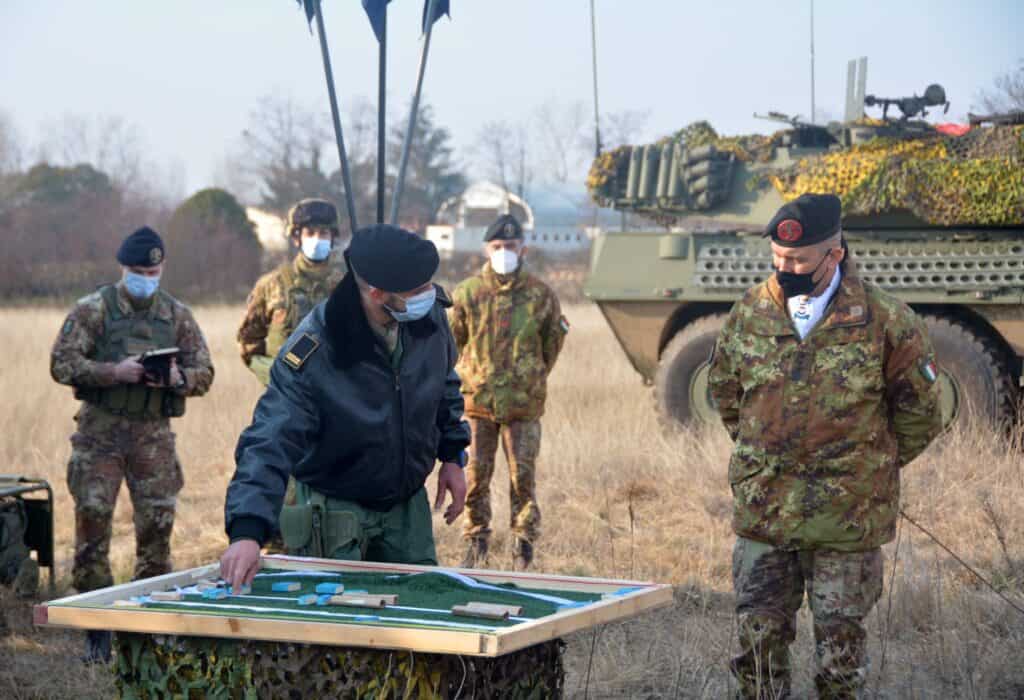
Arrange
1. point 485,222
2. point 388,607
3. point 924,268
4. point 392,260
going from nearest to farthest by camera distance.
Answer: point 388,607 < point 392,260 < point 924,268 < point 485,222

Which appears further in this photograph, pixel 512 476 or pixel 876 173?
pixel 876 173

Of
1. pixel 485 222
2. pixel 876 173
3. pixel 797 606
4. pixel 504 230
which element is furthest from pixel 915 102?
pixel 485 222

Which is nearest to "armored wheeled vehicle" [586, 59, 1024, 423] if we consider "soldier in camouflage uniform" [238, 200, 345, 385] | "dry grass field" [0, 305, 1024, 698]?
"dry grass field" [0, 305, 1024, 698]

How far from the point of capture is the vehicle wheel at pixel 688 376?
10.9 meters

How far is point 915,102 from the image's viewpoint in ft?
35.5

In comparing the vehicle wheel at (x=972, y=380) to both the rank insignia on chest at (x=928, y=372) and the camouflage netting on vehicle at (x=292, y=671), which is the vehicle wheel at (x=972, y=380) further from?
the camouflage netting on vehicle at (x=292, y=671)

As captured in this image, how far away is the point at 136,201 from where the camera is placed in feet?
167

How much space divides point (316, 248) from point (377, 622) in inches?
181

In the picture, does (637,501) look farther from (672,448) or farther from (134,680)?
(134,680)

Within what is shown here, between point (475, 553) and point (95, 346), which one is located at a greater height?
point (95, 346)

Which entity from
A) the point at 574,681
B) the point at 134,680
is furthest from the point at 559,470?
the point at 134,680

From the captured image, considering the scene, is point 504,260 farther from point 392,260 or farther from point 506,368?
point 392,260

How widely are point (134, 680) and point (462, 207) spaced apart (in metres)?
55.6

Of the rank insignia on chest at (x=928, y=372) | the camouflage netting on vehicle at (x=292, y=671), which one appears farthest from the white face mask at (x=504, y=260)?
the camouflage netting on vehicle at (x=292, y=671)
